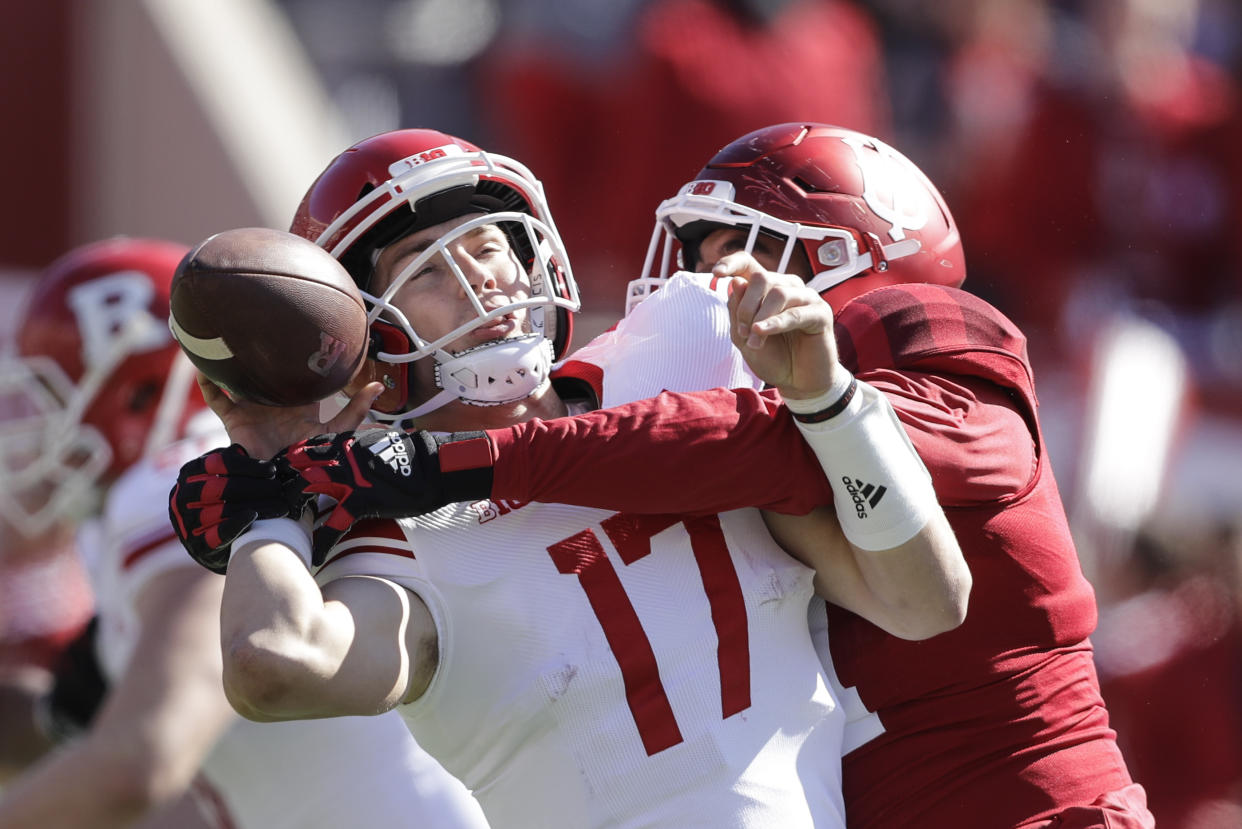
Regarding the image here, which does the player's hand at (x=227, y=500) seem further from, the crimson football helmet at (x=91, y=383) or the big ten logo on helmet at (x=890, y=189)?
the crimson football helmet at (x=91, y=383)

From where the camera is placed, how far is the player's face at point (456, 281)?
2572 millimetres

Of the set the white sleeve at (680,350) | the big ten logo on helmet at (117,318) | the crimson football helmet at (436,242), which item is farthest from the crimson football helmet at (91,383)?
the white sleeve at (680,350)

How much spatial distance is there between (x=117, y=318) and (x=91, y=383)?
0.17 metres

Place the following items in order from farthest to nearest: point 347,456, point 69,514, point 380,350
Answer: point 69,514 < point 380,350 < point 347,456

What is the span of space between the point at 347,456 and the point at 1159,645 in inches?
148

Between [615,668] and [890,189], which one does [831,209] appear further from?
[615,668]

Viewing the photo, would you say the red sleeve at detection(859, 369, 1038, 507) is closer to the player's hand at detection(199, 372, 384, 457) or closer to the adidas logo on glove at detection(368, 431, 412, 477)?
the adidas logo on glove at detection(368, 431, 412, 477)

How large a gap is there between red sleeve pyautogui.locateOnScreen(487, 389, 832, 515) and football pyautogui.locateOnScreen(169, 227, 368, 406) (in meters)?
0.28

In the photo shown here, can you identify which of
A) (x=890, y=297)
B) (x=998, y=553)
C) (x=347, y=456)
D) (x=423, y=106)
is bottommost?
(x=423, y=106)

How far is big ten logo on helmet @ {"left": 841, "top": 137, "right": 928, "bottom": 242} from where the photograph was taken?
2746 mm

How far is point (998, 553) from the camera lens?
236 centimetres

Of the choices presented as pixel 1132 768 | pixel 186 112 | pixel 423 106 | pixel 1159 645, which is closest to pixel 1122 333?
pixel 1159 645

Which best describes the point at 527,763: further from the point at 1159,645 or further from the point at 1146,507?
the point at 1146,507

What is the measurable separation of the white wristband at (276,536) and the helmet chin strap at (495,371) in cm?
41
